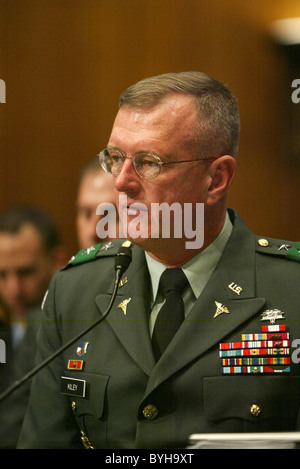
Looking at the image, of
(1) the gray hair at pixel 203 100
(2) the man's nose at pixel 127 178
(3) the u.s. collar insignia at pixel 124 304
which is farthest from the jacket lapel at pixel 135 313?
(1) the gray hair at pixel 203 100

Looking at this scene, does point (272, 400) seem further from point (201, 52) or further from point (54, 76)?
point (54, 76)

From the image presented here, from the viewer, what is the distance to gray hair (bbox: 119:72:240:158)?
1.44 m

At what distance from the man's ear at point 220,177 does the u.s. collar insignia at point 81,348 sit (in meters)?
0.46

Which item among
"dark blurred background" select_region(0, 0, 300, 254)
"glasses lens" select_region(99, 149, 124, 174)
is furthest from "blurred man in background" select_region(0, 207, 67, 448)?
"glasses lens" select_region(99, 149, 124, 174)

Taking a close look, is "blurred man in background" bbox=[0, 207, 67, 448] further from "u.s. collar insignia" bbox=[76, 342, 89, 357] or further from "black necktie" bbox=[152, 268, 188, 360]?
"black necktie" bbox=[152, 268, 188, 360]

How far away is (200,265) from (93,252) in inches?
12.3

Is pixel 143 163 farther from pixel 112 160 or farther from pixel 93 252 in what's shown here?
pixel 93 252

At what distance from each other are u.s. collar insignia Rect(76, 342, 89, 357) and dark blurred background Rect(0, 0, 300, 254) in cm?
33

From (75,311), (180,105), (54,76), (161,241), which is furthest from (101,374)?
(54,76)

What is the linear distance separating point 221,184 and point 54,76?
0.60m

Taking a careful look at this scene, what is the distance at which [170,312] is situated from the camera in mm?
1465

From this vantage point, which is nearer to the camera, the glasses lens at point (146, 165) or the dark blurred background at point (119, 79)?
the glasses lens at point (146, 165)

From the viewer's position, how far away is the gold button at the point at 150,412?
1386mm

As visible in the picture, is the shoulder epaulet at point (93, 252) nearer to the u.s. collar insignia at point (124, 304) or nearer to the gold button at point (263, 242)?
the u.s. collar insignia at point (124, 304)
